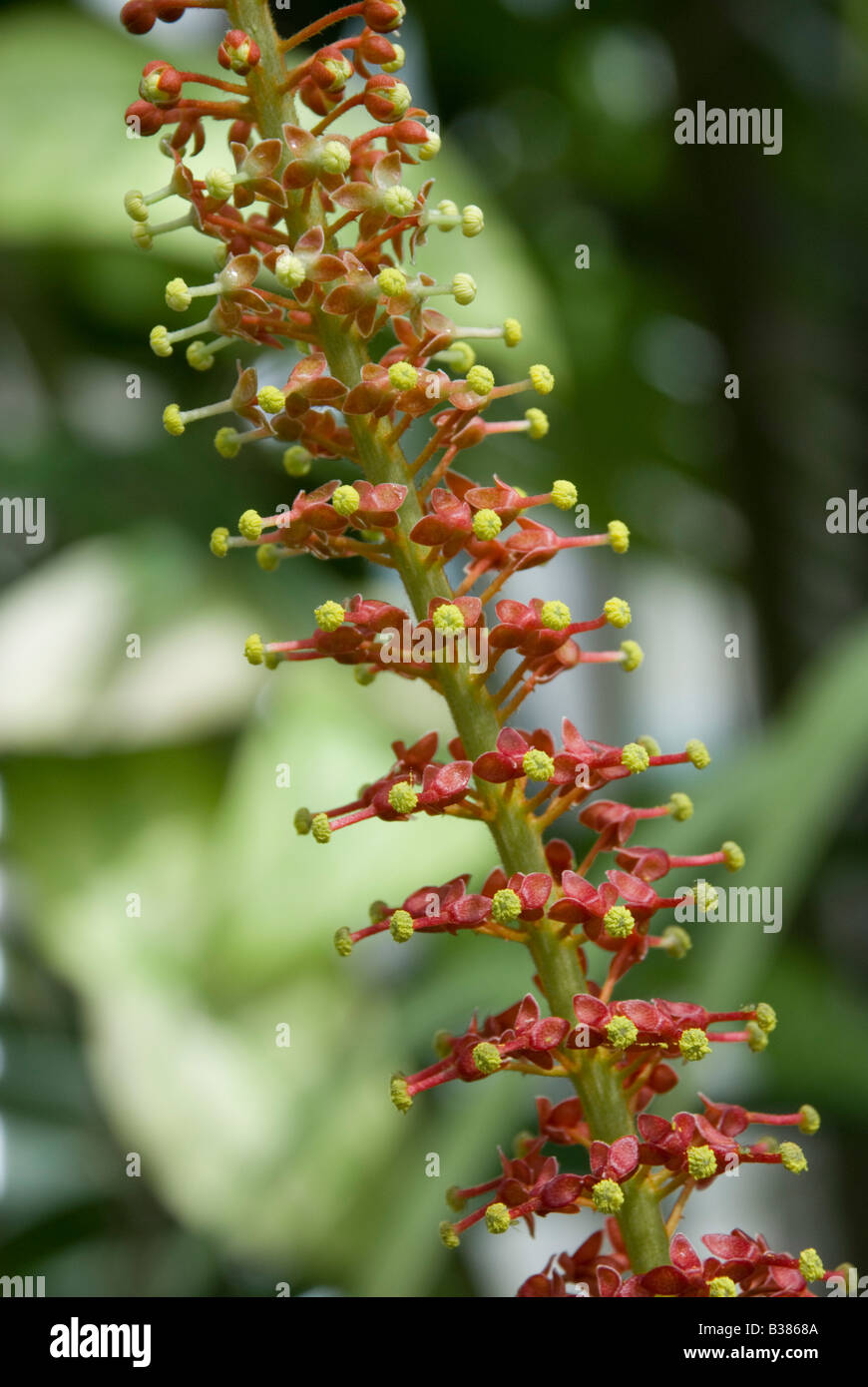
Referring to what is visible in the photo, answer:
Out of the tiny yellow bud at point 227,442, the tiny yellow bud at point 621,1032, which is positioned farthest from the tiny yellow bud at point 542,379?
the tiny yellow bud at point 621,1032

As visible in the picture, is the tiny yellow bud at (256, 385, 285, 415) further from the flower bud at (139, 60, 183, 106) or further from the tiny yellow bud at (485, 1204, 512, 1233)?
the tiny yellow bud at (485, 1204, 512, 1233)

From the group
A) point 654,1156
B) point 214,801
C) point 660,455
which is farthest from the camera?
point 660,455

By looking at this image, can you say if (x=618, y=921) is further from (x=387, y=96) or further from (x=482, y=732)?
(x=387, y=96)

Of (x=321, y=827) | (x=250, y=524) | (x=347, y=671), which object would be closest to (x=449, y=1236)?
(x=321, y=827)

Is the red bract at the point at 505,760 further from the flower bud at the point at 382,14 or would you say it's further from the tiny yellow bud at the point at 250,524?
the flower bud at the point at 382,14

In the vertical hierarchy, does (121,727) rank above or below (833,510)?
below

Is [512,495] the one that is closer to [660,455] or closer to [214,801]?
[214,801]

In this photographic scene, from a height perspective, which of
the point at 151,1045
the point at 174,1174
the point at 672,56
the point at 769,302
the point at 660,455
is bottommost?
the point at 174,1174

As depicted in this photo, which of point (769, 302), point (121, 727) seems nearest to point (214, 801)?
point (121, 727)
